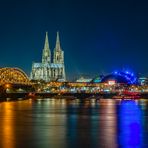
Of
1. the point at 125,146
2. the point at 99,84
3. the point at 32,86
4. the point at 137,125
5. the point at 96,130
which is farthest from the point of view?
the point at 99,84

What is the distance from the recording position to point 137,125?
4319 cm

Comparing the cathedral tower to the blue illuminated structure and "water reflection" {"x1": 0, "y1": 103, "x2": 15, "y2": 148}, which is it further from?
"water reflection" {"x1": 0, "y1": 103, "x2": 15, "y2": 148}

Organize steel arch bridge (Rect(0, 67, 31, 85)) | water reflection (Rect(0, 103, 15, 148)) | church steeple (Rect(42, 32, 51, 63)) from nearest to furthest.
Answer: water reflection (Rect(0, 103, 15, 148)), steel arch bridge (Rect(0, 67, 31, 85)), church steeple (Rect(42, 32, 51, 63))

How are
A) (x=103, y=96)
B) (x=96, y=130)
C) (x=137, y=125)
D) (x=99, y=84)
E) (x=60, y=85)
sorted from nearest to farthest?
(x=96, y=130)
(x=137, y=125)
(x=103, y=96)
(x=60, y=85)
(x=99, y=84)

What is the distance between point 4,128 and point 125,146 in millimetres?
12522

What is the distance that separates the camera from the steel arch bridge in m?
132

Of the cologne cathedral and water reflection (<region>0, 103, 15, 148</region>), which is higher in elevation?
the cologne cathedral

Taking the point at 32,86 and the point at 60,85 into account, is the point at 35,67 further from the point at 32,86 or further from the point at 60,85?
the point at 32,86

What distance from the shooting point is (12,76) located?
13975 centimetres

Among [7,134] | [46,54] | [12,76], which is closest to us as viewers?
[7,134]

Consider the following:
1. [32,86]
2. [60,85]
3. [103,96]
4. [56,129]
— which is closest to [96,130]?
[56,129]

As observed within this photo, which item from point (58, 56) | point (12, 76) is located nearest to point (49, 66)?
point (58, 56)

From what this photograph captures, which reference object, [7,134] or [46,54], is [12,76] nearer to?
[46,54]

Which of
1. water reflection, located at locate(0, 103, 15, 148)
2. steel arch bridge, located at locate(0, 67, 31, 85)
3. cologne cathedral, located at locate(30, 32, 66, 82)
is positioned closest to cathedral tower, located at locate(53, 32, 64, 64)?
cologne cathedral, located at locate(30, 32, 66, 82)
